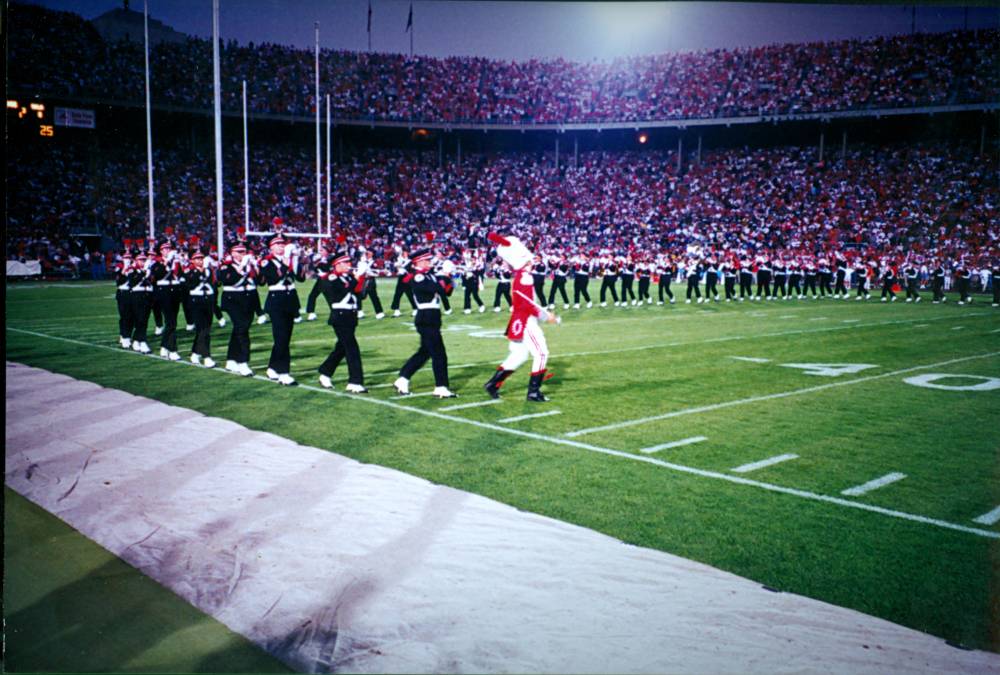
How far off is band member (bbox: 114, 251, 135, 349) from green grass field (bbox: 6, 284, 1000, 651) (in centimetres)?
28

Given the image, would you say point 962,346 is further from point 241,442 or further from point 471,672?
point 471,672

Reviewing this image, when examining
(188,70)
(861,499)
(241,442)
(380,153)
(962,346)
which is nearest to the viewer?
(861,499)

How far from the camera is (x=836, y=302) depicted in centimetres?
2770

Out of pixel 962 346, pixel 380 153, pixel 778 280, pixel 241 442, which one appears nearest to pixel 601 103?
pixel 380 153

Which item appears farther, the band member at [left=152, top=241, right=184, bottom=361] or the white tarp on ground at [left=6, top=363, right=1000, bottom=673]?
the band member at [left=152, top=241, right=184, bottom=361]

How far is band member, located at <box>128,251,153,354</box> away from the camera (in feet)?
40.2

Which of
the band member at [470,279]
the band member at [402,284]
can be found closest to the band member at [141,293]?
the band member at [402,284]

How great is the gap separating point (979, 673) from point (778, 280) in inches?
1102

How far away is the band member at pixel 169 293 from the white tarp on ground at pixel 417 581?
640 centimetres

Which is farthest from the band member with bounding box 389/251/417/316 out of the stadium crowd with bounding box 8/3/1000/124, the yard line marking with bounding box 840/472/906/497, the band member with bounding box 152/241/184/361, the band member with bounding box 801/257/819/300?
the stadium crowd with bounding box 8/3/1000/124

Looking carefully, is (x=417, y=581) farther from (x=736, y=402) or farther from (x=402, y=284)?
(x=402, y=284)

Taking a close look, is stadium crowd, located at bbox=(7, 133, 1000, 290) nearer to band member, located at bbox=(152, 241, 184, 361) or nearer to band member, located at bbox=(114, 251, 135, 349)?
band member, located at bbox=(152, 241, 184, 361)

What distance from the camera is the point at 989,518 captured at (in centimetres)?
507

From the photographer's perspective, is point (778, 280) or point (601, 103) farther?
point (601, 103)
